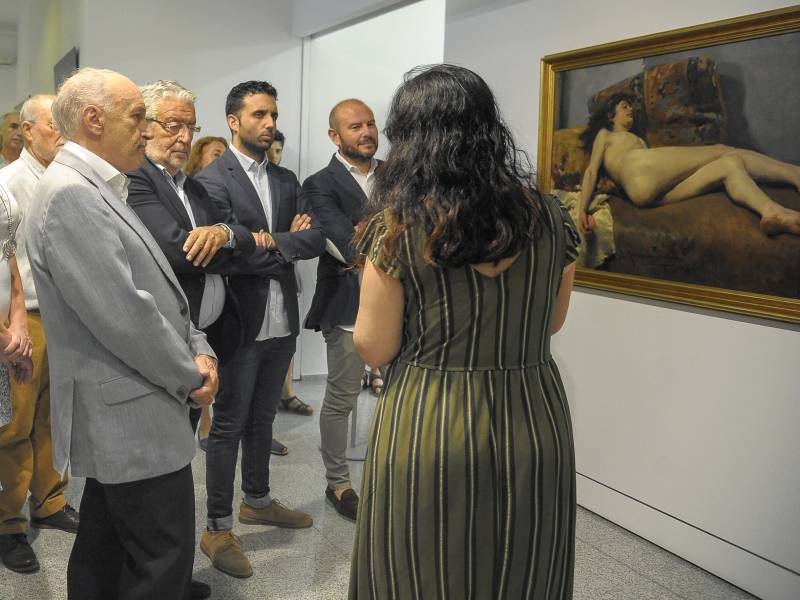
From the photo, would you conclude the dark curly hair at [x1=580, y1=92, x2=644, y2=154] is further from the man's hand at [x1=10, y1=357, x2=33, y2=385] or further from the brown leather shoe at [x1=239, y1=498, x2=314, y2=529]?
the man's hand at [x1=10, y1=357, x2=33, y2=385]

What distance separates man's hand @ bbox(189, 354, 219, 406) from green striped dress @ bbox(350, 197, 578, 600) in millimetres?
501

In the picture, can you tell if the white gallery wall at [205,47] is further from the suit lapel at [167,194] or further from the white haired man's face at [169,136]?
the suit lapel at [167,194]

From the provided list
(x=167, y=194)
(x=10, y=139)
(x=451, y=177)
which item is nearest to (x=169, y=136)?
(x=167, y=194)

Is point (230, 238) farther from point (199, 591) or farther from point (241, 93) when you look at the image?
point (199, 591)

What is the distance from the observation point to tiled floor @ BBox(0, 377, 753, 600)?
106 inches

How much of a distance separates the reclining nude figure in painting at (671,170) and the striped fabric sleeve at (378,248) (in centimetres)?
167

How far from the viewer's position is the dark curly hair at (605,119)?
3139 millimetres

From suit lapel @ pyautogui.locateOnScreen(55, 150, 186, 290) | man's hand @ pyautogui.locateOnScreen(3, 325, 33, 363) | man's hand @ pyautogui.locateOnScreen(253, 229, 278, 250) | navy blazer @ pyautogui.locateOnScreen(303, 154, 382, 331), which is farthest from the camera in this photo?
navy blazer @ pyautogui.locateOnScreen(303, 154, 382, 331)

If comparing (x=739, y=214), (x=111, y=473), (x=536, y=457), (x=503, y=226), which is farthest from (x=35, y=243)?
(x=739, y=214)

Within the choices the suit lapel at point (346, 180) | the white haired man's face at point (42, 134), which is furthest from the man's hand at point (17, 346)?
the suit lapel at point (346, 180)

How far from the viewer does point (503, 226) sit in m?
1.49

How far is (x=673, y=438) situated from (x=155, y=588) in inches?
82.1

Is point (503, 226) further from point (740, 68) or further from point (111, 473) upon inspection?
point (740, 68)

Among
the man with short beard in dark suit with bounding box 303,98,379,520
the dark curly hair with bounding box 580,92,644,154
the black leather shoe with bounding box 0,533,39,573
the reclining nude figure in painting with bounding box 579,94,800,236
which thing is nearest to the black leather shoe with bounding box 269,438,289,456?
the man with short beard in dark suit with bounding box 303,98,379,520
